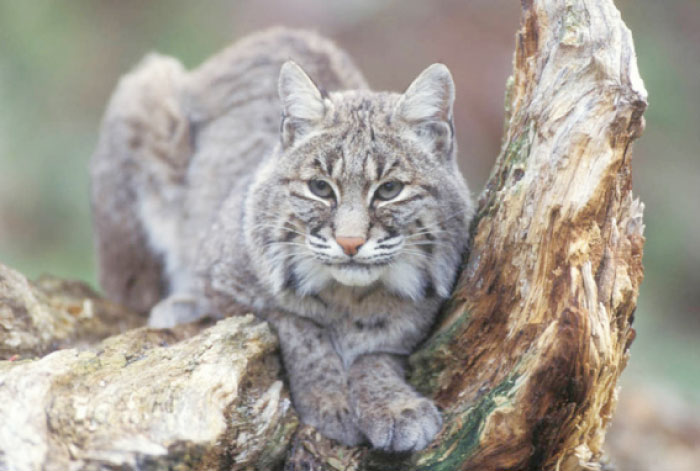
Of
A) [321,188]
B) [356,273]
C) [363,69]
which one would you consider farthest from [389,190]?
[363,69]

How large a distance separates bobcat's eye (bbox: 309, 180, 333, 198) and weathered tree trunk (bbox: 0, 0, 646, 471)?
0.82m

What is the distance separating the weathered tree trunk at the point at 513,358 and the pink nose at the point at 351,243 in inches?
26.5

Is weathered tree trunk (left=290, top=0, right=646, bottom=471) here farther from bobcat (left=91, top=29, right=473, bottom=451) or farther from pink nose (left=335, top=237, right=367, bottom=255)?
pink nose (left=335, top=237, right=367, bottom=255)

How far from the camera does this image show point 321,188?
4168 mm

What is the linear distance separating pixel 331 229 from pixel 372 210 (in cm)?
23

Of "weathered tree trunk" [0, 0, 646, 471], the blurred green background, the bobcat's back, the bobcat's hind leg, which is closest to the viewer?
"weathered tree trunk" [0, 0, 646, 471]

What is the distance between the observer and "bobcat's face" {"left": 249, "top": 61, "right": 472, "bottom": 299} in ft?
13.0

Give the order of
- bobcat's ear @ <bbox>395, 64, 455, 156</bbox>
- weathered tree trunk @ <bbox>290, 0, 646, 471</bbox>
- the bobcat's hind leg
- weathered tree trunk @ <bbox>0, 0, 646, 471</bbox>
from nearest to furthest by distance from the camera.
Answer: weathered tree trunk @ <bbox>0, 0, 646, 471</bbox> < weathered tree trunk @ <bbox>290, 0, 646, 471</bbox> < bobcat's ear @ <bbox>395, 64, 455, 156</bbox> < the bobcat's hind leg

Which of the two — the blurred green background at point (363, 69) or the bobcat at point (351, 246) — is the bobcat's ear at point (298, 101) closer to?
the bobcat at point (351, 246)

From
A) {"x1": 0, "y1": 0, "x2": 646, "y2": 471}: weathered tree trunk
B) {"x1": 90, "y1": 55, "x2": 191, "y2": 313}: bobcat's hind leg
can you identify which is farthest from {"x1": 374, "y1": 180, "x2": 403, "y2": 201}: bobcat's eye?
{"x1": 90, "y1": 55, "x2": 191, "y2": 313}: bobcat's hind leg

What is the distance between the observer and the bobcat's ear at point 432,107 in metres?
Result: 4.21

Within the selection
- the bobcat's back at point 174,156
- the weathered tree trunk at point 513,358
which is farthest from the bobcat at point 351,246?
the bobcat's back at point 174,156

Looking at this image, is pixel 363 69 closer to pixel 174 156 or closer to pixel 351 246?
pixel 174 156

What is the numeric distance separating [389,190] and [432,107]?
541 millimetres
